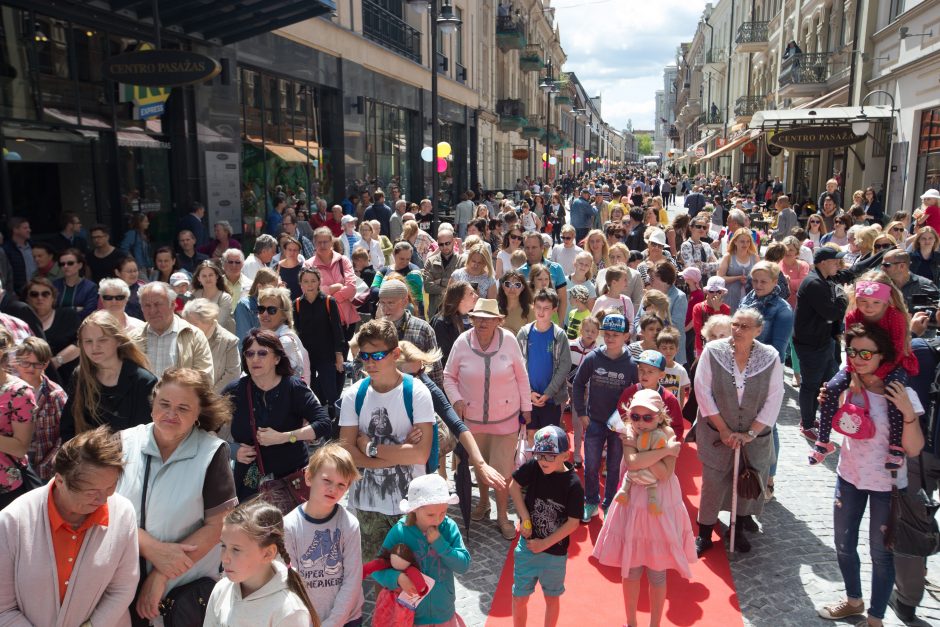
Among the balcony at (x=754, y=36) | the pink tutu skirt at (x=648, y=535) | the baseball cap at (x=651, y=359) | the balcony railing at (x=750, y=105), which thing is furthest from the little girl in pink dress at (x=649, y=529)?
the balcony at (x=754, y=36)

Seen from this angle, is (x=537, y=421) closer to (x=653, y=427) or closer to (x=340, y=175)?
(x=653, y=427)

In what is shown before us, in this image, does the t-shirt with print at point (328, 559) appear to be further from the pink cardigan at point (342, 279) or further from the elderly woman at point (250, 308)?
the pink cardigan at point (342, 279)

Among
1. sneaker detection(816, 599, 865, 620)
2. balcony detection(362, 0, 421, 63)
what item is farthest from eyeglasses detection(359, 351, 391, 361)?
balcony detection(362, 0, 421, 63)

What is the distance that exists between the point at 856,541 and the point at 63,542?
13.8ft

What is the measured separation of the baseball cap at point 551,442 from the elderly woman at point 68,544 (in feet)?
6.96

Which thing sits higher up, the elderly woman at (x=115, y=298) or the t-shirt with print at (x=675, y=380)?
the elderly woman at (x=115, y=298)

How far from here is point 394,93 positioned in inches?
869

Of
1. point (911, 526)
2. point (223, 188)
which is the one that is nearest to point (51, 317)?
point (911, 526)

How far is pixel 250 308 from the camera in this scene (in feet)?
21.0

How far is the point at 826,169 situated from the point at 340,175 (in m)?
17.8

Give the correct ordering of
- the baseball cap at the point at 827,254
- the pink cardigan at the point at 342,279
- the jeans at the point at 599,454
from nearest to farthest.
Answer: the jeans at the point at 599,454
the baseball cap at the point at 827,254
the pink cardigan at the point at 342,279

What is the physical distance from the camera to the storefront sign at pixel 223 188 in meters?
12.6

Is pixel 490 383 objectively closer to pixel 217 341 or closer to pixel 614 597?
pixel 614 597

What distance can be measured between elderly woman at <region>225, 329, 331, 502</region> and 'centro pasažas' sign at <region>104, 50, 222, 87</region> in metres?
5.93
